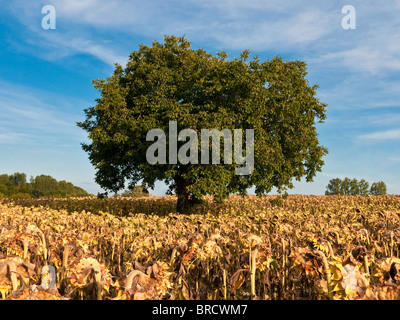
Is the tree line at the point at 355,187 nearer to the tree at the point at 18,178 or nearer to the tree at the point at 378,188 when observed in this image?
the tree at the point at 378,188

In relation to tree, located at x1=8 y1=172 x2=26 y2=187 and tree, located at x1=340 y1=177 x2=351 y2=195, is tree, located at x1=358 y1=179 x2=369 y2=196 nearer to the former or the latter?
tree, located at x1=340 y1=177 x2=351 y2=195

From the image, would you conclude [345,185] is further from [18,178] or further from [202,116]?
[18,178]

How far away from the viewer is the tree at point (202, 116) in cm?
2097

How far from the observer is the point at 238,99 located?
21.8 meters

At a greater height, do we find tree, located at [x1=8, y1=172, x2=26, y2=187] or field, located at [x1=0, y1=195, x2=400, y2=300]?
tree, located at [x1=8, y1=172, x2=26, y2=187]

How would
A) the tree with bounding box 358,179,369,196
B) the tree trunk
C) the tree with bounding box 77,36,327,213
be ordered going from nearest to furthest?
1. the tree with bounding box 77,36,327,213
2. the tree trunk
3. the tree with bounding box 358,179,369,196

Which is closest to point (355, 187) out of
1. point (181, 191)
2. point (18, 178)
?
point (181, 191)

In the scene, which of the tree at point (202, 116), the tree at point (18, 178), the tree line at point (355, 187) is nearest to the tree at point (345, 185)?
the tree line at point (355, 187)

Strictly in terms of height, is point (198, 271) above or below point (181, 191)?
below

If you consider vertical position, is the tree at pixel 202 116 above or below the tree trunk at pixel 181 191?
above

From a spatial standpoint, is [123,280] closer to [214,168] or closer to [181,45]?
[214,168]

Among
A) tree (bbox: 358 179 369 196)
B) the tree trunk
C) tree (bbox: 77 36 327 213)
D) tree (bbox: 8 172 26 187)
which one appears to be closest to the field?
tree (bbox: 77 36 327 213)

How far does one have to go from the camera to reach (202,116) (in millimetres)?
20250

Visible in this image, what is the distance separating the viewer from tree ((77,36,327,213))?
20969mm
